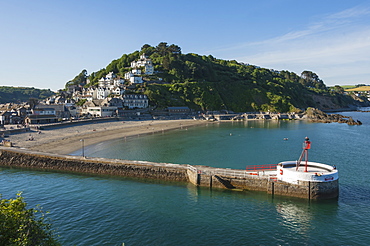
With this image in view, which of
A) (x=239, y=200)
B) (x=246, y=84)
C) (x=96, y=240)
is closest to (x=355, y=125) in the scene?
(x=246, y=84)

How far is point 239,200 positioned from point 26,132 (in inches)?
2169

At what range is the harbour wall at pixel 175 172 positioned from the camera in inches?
957

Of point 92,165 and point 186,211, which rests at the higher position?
point 92,165

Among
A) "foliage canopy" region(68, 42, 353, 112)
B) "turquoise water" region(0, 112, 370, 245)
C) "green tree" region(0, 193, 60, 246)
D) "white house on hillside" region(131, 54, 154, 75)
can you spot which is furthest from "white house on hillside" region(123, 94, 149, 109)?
"green tree" region(0, 193, 60, 246)

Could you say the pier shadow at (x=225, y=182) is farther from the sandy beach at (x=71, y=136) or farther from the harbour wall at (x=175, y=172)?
the sandy beach at (x=71, y=136)

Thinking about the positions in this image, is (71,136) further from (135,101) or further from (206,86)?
(206,86)

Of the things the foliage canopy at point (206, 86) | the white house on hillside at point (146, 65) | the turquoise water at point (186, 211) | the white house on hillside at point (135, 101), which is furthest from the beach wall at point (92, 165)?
the white house on hillside at point (146, 65)

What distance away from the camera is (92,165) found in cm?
3409

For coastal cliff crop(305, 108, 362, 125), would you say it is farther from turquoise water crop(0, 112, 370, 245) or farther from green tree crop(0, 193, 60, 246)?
green tree crop(0, 193, 60, 246)

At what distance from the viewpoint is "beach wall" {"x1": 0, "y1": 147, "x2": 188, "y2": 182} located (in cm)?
3091

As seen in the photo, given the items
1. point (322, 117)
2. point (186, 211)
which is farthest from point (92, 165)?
point (322, 117)

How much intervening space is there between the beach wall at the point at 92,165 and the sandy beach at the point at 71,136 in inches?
213

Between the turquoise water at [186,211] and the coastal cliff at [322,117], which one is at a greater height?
the coastal cliff at [322,117]

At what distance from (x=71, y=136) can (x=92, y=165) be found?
86.9 ft
